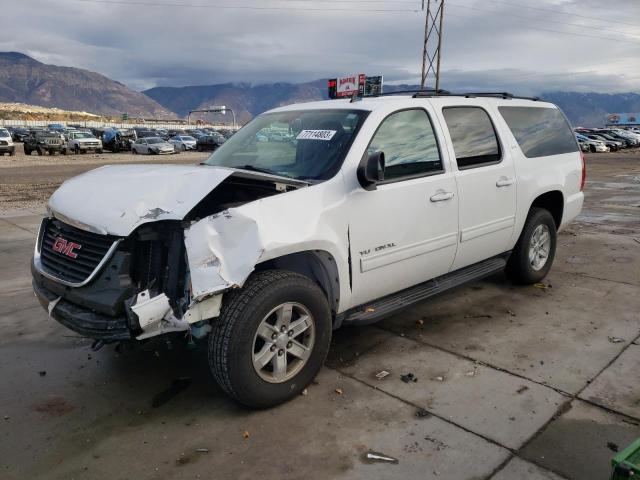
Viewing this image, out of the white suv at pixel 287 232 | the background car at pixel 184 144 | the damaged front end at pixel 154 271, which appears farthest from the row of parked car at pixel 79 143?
the damaged front end at pixel 154 271

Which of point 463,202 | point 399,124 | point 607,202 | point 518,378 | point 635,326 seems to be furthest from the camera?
point 607,202

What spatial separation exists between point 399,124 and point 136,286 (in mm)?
2140

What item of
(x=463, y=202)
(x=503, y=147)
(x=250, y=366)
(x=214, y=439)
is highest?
(x=503, y=147)

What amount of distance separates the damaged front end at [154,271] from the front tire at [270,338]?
144 millimetres

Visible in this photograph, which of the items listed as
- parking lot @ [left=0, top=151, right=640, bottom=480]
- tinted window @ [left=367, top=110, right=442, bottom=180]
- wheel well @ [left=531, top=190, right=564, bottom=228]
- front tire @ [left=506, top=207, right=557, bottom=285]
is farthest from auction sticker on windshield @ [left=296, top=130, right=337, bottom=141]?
wheel well @ [left=531, top=190, right=564, bottom=228]

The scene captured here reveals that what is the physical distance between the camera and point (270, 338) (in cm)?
304

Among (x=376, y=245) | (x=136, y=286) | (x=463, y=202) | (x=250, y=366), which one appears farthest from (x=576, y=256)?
(x=136, y=286)

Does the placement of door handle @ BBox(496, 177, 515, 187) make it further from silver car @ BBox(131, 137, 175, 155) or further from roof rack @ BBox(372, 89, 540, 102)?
silver car @ BBox(131, 137, 175, 155)

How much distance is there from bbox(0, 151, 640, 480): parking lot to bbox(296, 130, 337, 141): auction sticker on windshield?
160 cm

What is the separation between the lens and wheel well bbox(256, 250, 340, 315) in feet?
10.8

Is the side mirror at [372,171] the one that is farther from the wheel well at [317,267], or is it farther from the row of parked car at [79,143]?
the row of parked car at [79,143]

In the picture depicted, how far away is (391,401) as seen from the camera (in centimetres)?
322

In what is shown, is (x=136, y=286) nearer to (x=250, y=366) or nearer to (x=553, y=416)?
(x=250, y=366)

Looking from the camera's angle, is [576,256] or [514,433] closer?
[514,433]
